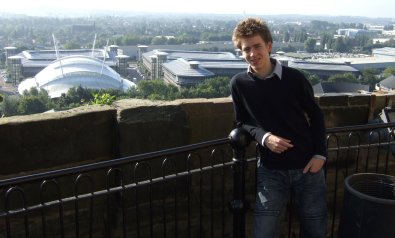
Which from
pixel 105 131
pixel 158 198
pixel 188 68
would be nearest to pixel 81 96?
pixel 188 68

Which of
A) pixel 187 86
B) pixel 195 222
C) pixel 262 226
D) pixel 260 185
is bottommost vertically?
pixel 187 86

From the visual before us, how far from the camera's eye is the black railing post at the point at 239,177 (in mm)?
2475

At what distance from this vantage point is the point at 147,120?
3.24 metres

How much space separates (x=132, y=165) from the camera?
3275 millimetres

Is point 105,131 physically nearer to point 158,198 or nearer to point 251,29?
point 158,198

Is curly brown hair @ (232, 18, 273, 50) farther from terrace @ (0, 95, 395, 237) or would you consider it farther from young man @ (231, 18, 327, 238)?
terrace @ (0, 95, 395, 237)

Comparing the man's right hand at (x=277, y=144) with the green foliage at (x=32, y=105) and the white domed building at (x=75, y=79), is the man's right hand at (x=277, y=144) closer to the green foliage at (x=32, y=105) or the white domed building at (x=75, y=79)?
the green foliage at (x=32, y=105)

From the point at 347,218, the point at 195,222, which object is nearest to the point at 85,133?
the point at 195,222

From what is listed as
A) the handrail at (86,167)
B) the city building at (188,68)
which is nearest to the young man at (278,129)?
the handrail at (86,167)

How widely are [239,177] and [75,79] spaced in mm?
56445

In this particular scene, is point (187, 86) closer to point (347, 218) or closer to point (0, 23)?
point (347, 218)

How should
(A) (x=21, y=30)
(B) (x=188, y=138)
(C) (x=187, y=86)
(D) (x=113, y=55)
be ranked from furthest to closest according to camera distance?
(A) (x=21, y=30)
(D) (x=113, y=55)
(C) (x=187, y=86)
(B) (x=188, y=138)

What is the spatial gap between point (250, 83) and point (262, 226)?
2.30 ft

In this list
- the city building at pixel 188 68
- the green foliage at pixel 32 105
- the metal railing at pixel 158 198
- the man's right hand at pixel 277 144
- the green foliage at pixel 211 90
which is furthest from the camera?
the city building at pixel 188 68
